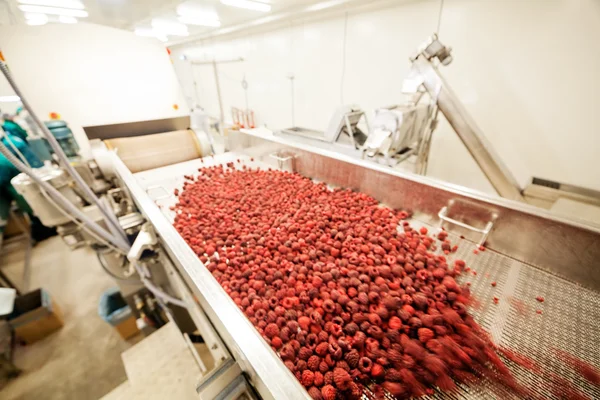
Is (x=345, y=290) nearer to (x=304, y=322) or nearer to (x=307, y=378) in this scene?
(x=304, y=322)

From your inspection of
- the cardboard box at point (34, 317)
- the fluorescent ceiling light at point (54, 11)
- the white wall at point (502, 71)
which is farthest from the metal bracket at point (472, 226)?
the fluorescent ceiling light at point (54, 11)

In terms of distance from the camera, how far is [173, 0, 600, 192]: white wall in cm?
183

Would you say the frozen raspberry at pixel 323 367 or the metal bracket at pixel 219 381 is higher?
the metal bracket at pixel 219 381

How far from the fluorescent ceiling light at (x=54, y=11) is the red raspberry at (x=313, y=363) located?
5798mm

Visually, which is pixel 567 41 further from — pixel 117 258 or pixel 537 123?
pixel 117 258

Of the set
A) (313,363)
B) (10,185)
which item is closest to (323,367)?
(313,363)

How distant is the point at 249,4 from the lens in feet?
10.0

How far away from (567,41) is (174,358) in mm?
3454

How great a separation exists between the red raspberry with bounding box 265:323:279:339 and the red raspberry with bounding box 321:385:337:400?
202 millimetres

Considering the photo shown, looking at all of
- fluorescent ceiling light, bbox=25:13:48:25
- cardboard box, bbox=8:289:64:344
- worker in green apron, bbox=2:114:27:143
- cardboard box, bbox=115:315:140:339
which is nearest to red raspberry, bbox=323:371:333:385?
cardboard box, bbox=115:315:140:339

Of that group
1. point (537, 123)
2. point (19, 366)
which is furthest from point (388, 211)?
point (19, 366)

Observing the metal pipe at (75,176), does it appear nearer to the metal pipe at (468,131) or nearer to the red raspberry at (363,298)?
the red raspberry at (363,298)

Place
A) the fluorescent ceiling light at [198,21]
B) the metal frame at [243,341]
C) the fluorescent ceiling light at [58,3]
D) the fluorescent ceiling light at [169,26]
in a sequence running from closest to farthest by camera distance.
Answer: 1. the metal frame at [243,341]
2. the fluorescent ceiling light at [58,3]
3. the fluorescent ceiling light at [198,21]
4. the fluorescent ceiling light at [169,26]

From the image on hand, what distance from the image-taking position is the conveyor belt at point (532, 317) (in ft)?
2.02
